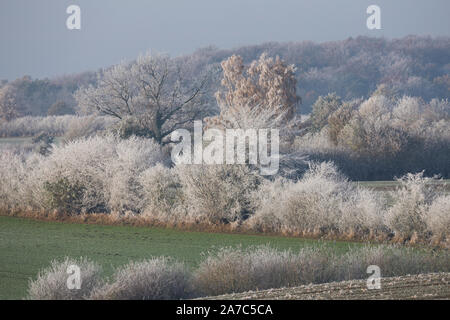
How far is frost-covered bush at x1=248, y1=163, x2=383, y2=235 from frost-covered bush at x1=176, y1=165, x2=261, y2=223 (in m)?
0.59

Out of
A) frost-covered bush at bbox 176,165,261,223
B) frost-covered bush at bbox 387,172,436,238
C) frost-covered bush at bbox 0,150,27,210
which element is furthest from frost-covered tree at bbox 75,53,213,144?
frost-covered bush at bbox 387,172,436,238

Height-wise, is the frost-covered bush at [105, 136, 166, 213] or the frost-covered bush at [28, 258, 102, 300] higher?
the frost-covered bush at [28, 258, 102, 300]

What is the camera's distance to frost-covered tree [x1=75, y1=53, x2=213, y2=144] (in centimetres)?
4116

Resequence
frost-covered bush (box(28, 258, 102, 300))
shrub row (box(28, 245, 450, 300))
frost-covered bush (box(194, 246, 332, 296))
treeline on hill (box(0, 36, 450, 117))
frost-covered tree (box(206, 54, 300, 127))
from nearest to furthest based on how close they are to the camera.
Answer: frost-covered bush (box(28, 258, 102, 300)), shrub row (box(28, 245, 450, 300)), frost-covered bush (box(194, 246, 332, 296)), frost-covered tree (box(206, 54, 300, 127)), treeline on hill (box(0, 36, 450, 117))

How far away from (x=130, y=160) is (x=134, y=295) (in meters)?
14.0

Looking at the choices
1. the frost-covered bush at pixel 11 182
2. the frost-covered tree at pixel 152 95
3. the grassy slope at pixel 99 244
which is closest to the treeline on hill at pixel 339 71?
the frost-covered tree at pixel 152 95

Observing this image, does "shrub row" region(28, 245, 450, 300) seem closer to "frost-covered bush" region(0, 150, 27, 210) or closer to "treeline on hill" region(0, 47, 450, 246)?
"treeline on hill" region(0, 47, 450, 246)

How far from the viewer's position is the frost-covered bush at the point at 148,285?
11734 mm

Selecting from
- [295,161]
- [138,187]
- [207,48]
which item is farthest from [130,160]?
[207,48]

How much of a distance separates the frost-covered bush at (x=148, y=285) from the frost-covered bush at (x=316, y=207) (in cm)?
817

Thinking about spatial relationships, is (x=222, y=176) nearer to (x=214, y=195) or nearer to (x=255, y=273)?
(x=214, y=195)

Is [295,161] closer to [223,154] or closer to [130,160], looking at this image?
[223,154]

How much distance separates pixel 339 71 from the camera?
109m

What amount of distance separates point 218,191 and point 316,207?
146 inches
